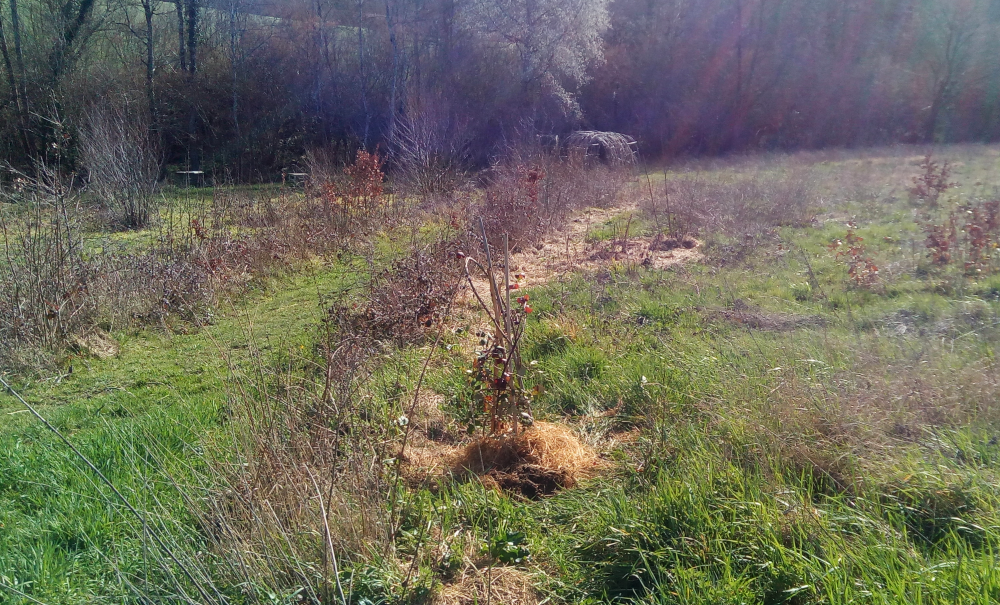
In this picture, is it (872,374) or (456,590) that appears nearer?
(456,590)

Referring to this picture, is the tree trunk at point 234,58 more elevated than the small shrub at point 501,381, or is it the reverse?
the tree trunk at point 234,58

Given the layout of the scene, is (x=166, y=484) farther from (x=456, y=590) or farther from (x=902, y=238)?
(x=902, y=238)

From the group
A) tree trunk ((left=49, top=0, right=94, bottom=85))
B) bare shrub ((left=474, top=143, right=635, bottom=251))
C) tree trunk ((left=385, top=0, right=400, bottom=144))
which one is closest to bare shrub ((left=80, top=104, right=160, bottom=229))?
bare shrub ((left=474, top=143, right=635, bottom=251))

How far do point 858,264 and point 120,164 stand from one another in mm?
11491

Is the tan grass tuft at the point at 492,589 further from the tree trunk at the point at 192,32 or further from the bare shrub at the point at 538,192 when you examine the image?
the tree trunk at the point at 192,32

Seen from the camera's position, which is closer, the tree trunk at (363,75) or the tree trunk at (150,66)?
the tree trunk at (150,66)

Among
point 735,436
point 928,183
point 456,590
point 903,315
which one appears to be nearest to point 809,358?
point 735,436

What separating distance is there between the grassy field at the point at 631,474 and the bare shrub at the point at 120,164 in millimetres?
6832

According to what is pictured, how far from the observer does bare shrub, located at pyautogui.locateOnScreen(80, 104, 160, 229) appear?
11.1m

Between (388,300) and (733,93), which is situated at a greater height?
(733,93)

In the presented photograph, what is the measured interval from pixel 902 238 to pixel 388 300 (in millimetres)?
6397

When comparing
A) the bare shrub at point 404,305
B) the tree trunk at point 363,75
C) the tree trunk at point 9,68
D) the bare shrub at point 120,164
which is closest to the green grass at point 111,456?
the bare shrub at point 404,305

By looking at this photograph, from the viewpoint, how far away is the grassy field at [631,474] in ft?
7.93

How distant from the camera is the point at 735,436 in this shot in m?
3.20
